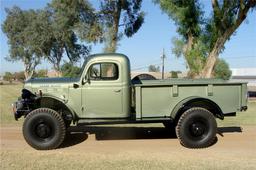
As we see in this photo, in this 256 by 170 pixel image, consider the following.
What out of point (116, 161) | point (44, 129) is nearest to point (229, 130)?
point (116, 161)

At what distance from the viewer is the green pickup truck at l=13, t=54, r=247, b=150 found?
9.23 metres

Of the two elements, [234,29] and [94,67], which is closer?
[94,67]

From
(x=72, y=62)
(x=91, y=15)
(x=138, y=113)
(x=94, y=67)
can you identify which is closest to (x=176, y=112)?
(x=138, y=113)

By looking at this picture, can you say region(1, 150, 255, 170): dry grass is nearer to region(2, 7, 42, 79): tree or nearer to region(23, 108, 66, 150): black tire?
region(23, 108, 66, 150): black tire

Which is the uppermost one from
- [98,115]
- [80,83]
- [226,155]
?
[80,83]

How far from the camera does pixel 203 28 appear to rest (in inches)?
961

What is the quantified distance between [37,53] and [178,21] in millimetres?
34450

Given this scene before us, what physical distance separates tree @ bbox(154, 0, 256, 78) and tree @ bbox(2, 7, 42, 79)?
110ft

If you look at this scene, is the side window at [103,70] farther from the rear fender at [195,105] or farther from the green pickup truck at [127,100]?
the rear fender at [195,105]

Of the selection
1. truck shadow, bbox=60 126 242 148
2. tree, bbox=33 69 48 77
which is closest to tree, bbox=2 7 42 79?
tree, bbox=33 69 48 77

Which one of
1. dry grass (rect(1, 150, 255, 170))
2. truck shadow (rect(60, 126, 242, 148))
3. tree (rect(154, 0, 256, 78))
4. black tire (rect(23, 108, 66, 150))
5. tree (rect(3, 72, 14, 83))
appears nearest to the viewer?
dry grass (rect(1, 150, 255, 170))

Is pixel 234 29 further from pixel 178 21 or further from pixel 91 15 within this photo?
pixel 91 15

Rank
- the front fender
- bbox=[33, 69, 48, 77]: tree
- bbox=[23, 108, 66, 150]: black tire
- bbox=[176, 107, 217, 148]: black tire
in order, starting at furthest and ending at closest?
1. bbox=[33, 69, 48, 77]: tree
2. the front fender
3. bbox=[176, 107, 217, 148]: black tire
4. bbox=[23, 108, 66, 150]: black tire

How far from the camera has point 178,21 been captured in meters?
24.0
